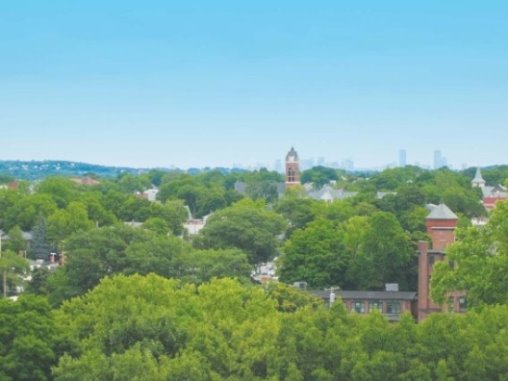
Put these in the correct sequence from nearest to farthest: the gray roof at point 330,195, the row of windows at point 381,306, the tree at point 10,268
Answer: the row of windows at point 381,306 < the tree at point 10,268 < the gray roof at point 330,195

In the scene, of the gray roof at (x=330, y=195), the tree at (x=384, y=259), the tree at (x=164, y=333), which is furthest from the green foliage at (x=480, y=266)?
the gray roof at (x=330, y=195)

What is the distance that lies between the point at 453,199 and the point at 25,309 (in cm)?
7060

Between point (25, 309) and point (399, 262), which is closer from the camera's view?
point (25, 309)

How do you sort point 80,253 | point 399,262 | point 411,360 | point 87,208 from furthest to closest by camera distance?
point 87,208
point 399,262
point 80,253
point 411,360

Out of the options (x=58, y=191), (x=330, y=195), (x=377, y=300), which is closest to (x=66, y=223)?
(x=58, y=191)

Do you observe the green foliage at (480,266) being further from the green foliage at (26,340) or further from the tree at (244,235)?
the tree at (244,235)

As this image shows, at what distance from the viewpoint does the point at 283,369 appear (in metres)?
29.2

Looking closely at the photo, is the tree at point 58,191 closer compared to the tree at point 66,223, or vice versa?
the tree at point 66,223

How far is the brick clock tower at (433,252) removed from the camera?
52.4 metres

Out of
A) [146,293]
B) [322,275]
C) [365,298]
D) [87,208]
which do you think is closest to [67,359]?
[146,293]

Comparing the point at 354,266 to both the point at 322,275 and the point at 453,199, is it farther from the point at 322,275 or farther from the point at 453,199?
the point at 453,199

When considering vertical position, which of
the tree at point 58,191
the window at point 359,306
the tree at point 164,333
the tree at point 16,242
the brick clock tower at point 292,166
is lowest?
the window at point 359,306

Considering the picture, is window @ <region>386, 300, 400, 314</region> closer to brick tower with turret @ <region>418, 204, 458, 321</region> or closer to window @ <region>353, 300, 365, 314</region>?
window @ <region>353, 300, 365, 314</region>

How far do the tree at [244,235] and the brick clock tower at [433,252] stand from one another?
41.1 feet
